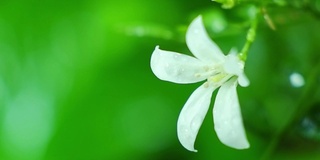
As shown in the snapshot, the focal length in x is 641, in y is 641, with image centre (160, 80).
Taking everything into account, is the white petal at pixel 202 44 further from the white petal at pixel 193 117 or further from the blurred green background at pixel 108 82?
the blurred green background at pixel 108 82

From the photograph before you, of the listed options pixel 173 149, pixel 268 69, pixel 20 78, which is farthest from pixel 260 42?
pixel 20 78

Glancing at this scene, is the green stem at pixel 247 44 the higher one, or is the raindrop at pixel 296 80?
the green stem at pixel 247 44

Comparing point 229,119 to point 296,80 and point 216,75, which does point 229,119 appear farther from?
point 296,80

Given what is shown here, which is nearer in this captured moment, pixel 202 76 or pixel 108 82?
pixel 202 76

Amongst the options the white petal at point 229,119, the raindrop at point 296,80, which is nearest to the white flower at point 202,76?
the white petal at point 229,119

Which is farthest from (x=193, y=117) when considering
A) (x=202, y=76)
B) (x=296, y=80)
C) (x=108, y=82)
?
(x=108, y=82)
